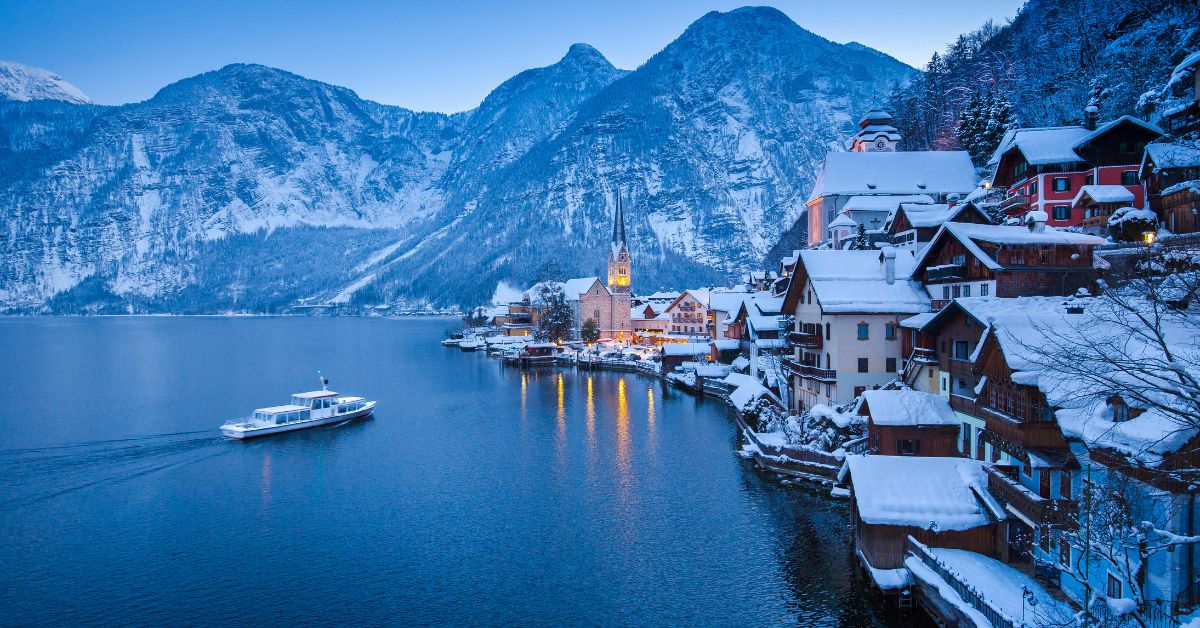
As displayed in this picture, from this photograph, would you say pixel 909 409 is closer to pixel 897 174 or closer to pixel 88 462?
pixel 88 462

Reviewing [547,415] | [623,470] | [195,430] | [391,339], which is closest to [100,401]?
[195,430]

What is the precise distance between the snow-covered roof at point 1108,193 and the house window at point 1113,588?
31411mm

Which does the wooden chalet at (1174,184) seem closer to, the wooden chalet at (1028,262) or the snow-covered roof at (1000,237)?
the snow-covered roof at (1000,237)

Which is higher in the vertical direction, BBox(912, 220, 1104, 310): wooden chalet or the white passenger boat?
BBox(912, 220, 1104, 310): wooden chalet

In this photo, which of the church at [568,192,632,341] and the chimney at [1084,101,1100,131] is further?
the church at [568,192,632,341]

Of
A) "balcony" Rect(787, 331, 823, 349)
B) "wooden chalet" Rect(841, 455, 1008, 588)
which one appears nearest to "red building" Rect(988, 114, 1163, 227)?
"balcony" Rect(787, 331, 823, 349)

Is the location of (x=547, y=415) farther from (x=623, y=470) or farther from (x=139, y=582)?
(x=139, y=582)

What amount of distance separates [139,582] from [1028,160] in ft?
169

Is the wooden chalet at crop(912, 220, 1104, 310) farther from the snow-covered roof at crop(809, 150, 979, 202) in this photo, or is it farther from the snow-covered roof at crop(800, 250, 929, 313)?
the snow-covered roof at crop(809, 150, 979, 202)

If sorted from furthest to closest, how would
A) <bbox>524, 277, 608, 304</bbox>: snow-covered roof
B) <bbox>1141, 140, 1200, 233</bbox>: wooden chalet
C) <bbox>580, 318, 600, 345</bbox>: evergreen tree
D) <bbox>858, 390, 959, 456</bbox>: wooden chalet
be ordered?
1. <bbox>524, 277, 608, 304</bbox>: snow-covered roof
2. <bbox>580, 318, 600, 345</bbox>: evergreen tree
3. <bbox>1141, 140, 1200, 233</bbox>: wooden chalet
4. <bbox>858, 390, 959, 456</bbox>: wooden chalet

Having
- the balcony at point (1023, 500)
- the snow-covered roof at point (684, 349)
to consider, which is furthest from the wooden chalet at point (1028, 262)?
the snow-covered roof at point (684, 349)

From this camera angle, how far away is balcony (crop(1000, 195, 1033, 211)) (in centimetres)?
4409

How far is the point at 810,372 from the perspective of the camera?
→ 38.7 meters

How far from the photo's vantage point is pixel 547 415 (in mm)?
55906
